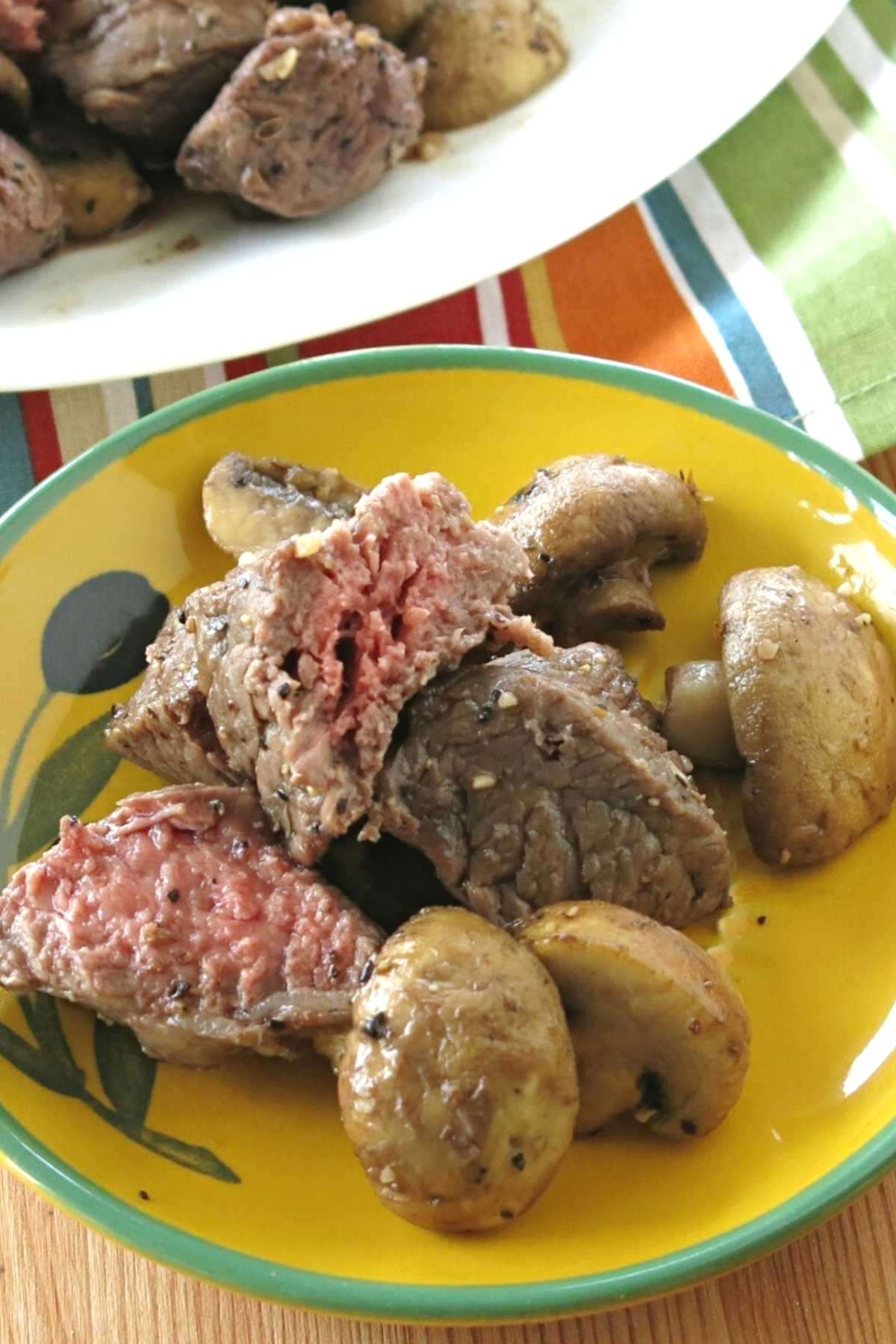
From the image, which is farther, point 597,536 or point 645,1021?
point 597,536

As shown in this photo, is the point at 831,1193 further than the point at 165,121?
No

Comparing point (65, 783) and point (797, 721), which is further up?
point (797, 721)

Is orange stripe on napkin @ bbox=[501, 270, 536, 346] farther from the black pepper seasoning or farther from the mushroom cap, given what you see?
the black pepper seasoning

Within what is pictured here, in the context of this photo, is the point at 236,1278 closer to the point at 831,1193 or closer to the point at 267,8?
the point at 831,1193

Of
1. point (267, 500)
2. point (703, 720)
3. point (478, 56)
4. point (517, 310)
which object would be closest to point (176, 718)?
point (267, 500)

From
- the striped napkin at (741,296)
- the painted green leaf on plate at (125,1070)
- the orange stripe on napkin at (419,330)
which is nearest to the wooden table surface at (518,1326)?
the painted green leaf on plate at (125,1070)

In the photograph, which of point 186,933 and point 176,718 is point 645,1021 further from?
point 176,718

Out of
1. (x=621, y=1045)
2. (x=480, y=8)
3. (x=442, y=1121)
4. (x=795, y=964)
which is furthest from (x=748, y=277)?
(x=442, y=1121)
